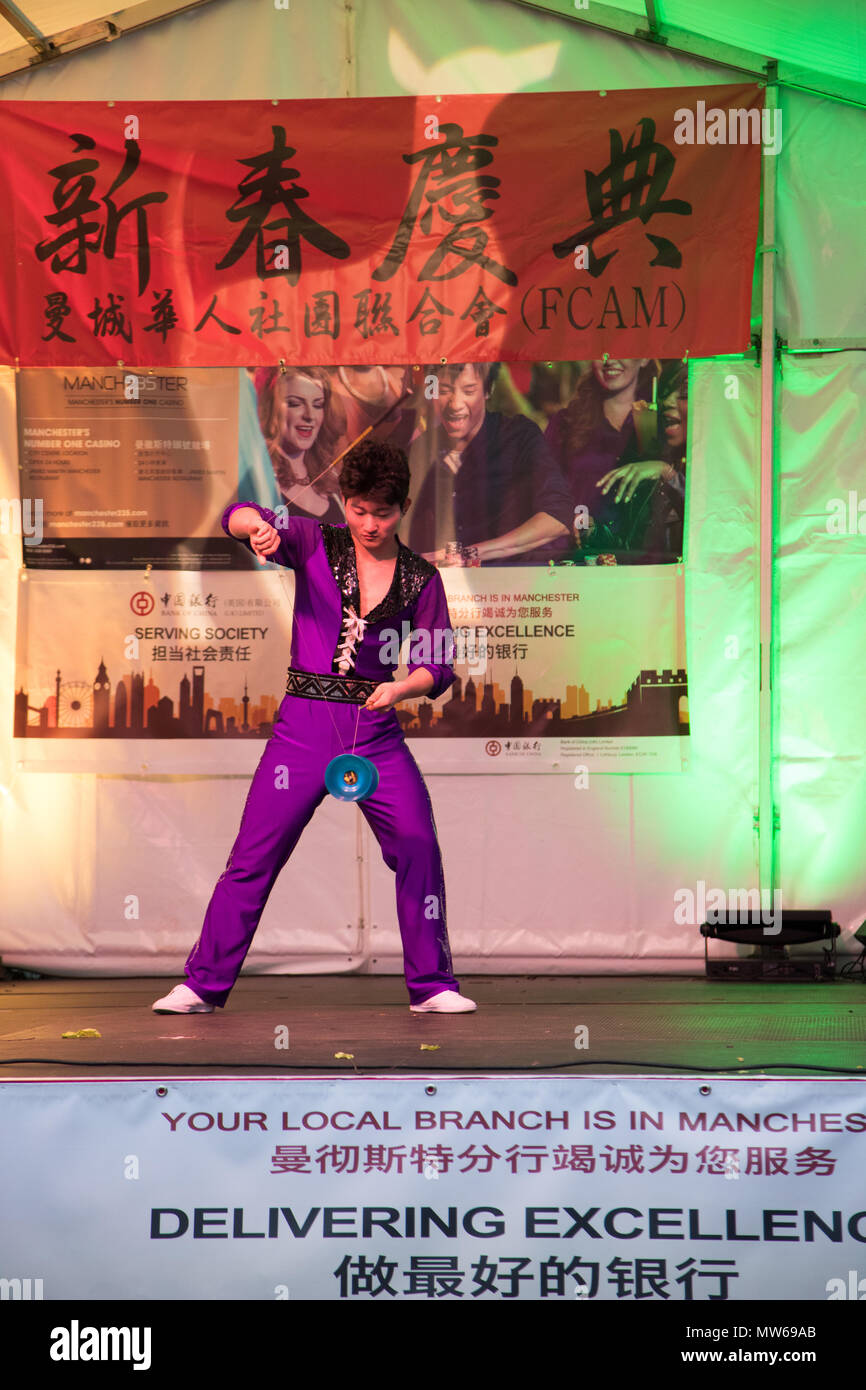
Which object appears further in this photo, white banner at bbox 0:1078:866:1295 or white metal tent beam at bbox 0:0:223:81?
white metal tent beam at bbox 0:0:223:81

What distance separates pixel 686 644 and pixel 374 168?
2345 mm

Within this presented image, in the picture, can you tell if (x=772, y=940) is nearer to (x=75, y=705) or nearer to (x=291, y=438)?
(x=291, y=438)

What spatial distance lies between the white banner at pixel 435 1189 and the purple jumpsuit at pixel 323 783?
1.35 m

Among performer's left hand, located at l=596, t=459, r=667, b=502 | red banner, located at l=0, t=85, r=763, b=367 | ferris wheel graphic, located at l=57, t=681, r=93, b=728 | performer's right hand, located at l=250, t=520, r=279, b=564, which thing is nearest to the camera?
performer's right hand, located at l=250, t=520, r=279, b=564

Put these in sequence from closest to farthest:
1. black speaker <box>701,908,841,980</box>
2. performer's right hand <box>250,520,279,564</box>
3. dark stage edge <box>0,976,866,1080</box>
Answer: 1. dark stage edge <box>0,976,866,1080</box>
2. performer's right hand <box>250,520,279,564</box>
3. black speaker <box>701,908,841,980</box>

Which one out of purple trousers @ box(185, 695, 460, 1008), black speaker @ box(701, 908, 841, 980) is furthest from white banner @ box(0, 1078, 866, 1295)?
black speaker @ box(701, 908, 841, 980)

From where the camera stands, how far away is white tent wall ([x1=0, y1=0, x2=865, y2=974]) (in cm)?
591

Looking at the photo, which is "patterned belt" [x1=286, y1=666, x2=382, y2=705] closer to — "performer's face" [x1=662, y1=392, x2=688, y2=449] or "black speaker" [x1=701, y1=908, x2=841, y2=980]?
"black speaker" [x1=701, y1=908, x2=841, y2=980]

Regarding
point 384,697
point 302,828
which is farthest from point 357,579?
point 302,828

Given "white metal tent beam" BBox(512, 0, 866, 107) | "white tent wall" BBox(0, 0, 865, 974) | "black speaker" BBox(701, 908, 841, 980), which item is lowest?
"black speaker" BBox(701, 908, 841, 980)

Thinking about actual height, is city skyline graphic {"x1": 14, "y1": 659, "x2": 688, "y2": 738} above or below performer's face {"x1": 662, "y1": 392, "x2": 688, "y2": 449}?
below

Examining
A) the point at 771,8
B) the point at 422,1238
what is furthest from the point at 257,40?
the point at 422,1238

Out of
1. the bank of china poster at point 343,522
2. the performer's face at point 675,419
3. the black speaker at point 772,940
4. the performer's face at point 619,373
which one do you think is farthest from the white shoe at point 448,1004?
the performer's face at point 619,373

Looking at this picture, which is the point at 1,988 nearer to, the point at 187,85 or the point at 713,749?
the point at 713,749
